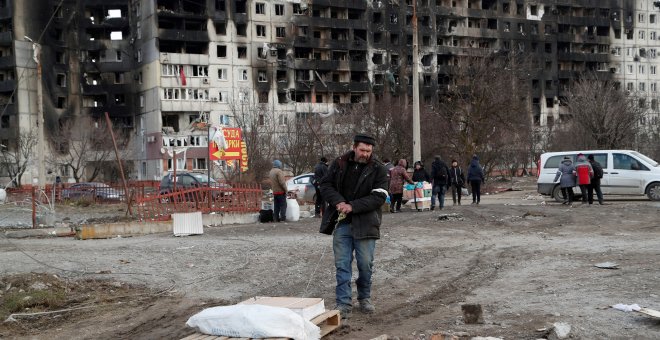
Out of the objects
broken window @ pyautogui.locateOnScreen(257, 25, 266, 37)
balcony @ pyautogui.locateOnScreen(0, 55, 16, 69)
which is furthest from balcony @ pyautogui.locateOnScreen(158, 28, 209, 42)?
balcony @ pyautogui.locateOnScreen(0, 55, 16, 69)

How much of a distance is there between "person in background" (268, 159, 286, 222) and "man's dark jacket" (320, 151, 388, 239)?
1203 centimetres

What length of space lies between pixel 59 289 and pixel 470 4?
314 ft

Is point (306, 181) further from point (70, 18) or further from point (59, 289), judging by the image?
point (70, 18)

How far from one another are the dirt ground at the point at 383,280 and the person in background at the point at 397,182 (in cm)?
434

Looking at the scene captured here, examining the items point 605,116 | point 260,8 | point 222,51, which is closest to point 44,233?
point 605,116

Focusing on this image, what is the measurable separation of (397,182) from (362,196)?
14044 millimetres

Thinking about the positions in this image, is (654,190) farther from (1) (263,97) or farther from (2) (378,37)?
(2) (378,37)

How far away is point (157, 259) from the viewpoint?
12.4 meters

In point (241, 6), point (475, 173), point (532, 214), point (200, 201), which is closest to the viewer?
point (532, 214)

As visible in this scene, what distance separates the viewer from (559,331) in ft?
20.5

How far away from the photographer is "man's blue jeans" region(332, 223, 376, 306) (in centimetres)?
744

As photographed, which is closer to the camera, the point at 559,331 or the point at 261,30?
the point at 559,331

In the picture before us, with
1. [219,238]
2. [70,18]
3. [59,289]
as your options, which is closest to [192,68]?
[70,18]

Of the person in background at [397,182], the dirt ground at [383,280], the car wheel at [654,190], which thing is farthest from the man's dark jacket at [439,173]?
the car wheel at [654,190]
